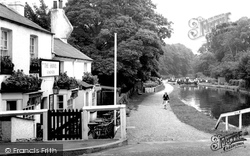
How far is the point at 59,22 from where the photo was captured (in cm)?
2153

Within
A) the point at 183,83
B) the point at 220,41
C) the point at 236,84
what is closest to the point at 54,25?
the point at 236,84

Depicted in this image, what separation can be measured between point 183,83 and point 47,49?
73033mm

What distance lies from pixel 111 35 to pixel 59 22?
29.9 ft

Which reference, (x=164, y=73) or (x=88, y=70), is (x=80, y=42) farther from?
(x=164, y=73)

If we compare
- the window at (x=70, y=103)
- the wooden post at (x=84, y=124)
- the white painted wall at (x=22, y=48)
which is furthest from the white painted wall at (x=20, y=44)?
the window at (x=70, y=103)

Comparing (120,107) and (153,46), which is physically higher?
(153,46)

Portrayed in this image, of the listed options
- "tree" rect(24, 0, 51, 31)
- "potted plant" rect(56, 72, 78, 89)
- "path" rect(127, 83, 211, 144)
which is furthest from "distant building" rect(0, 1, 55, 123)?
"tree" rect(24, 0, 51, 31)

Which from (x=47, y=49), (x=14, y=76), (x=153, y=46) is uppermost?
(x=153, y=46)

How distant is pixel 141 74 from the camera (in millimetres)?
37156

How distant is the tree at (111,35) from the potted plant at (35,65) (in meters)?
16.9

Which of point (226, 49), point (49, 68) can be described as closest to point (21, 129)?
point (49, 68)

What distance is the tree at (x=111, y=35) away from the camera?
3000 centimetres

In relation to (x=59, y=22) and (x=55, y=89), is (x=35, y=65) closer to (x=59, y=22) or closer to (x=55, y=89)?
(x=55, y=89)

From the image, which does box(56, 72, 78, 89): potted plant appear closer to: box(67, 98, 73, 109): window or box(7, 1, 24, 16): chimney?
box(67, 98, 73, 109): window
